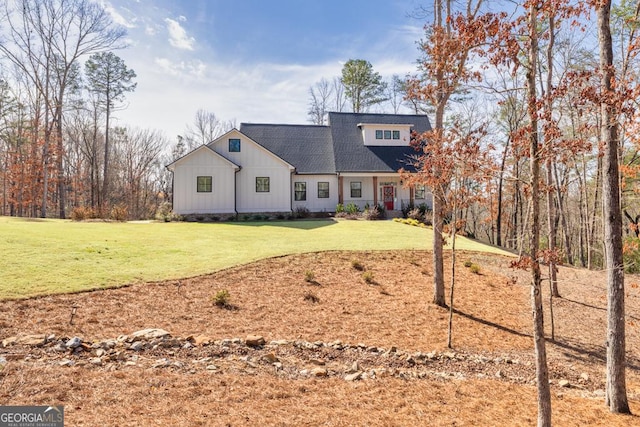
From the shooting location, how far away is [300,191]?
77.9 ft

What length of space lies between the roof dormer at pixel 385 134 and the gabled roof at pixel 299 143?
110 inches

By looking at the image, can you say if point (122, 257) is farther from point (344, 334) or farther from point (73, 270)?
point (344, 334)

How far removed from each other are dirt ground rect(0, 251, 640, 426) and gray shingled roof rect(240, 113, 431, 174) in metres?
14.4

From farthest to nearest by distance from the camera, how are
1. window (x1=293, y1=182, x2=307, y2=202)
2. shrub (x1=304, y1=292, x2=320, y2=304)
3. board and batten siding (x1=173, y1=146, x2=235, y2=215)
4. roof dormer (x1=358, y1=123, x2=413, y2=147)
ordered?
1. roof dormer (x1=358, y1=123, x2=413, y2=147)
2. window (x1=293, y1=182, x2=307, y2=202)
3. board and batten siding (x1=173, y1=146, x2=235, y2=215)
4. shrub (x1=304, y1=292, x2=320, y2=304)

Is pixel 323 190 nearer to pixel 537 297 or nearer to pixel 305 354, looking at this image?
pixel 305 354

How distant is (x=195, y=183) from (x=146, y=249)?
10.4m

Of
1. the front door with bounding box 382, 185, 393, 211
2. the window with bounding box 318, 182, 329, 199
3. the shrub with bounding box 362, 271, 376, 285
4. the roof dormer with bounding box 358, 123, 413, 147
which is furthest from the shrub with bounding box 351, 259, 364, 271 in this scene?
the roof dormer with bounding box 358, 123, 413, 147

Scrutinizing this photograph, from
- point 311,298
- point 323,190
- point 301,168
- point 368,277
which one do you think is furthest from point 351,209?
point 311,298

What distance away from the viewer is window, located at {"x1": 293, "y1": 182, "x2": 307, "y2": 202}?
23.7 metres

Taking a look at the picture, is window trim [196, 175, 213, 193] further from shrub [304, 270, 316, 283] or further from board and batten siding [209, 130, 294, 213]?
shrub [304, 270, 316, 283]

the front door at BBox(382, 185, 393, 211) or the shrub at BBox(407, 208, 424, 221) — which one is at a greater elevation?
the front door at BBox(382, 185, 393, 211)

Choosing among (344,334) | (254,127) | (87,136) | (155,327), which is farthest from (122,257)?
(87,136)

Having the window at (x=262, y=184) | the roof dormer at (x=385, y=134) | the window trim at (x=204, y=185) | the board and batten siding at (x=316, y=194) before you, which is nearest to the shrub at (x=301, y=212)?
the board and batten siding at (x=316, y=194)

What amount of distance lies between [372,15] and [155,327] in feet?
36.8
